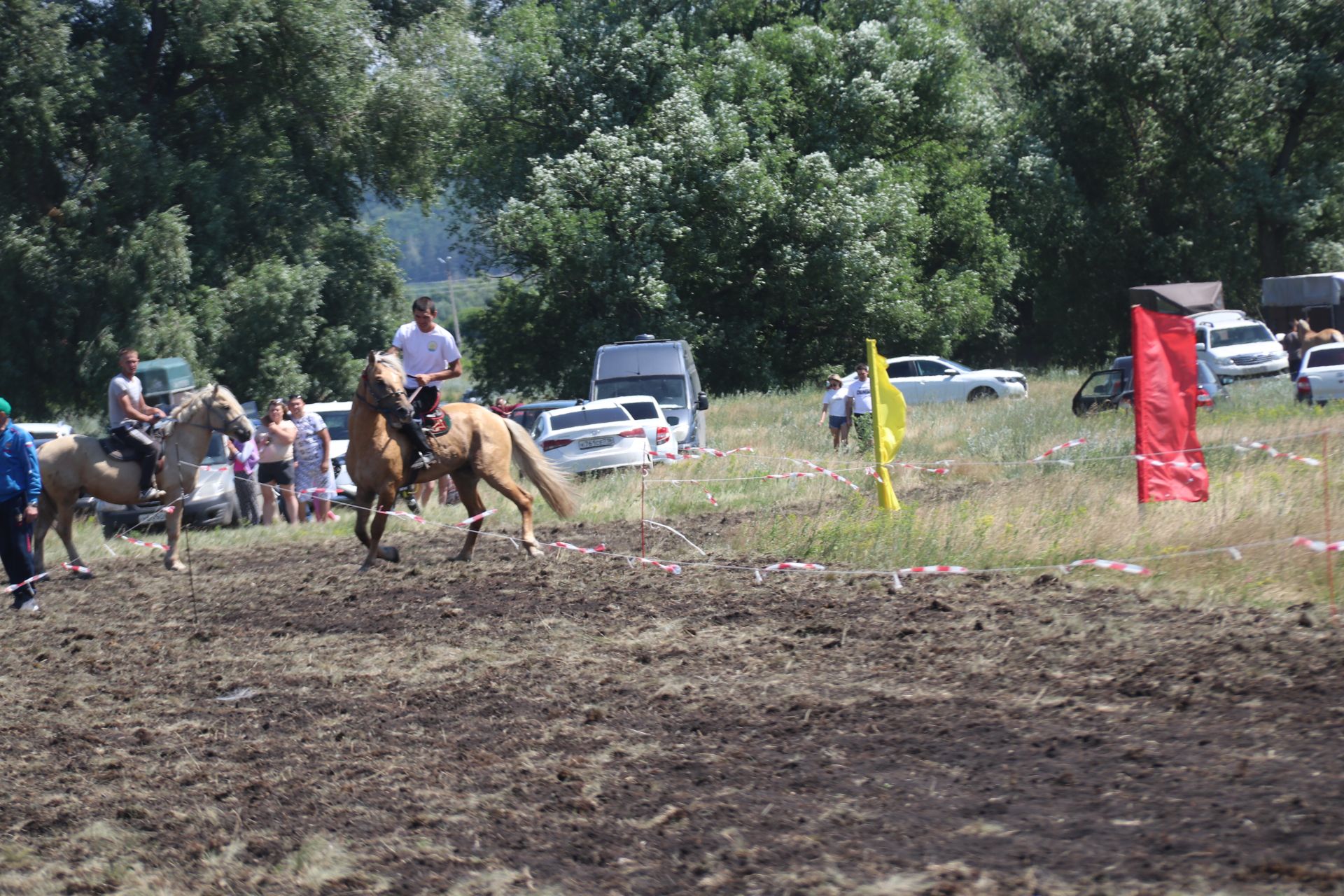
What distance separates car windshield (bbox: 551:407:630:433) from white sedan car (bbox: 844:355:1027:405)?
47.0 feet

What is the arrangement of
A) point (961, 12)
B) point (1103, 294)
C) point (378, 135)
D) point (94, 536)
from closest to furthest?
point (94, 536) → point (378, 135) → point (1103, 294) → point (961, 12)

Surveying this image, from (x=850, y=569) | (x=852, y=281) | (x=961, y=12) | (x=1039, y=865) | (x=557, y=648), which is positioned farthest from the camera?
(x=961, y=12)

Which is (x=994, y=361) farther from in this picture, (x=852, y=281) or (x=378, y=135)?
(x=378, y=135)

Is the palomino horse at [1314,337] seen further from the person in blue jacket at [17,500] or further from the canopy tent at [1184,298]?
the person in blue jacket at [17,500]

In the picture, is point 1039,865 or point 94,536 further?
point 94,536

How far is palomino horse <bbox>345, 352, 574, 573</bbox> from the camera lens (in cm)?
1246

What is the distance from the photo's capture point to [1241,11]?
4200 centimetres

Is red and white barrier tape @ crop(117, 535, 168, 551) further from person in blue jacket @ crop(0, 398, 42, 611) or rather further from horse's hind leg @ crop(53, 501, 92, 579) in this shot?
person in blue jacket @ crop(0, 398, 42, 611)

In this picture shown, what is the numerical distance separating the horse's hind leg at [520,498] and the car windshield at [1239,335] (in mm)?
24096

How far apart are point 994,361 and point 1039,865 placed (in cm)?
4833

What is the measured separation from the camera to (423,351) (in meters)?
12.9

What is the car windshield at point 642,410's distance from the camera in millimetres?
23734

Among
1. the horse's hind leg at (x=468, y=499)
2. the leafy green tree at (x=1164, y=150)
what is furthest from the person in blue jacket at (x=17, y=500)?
the leafy green tree at (x=1164, y=150)

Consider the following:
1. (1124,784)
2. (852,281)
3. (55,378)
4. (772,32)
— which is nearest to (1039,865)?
(1124,784)
